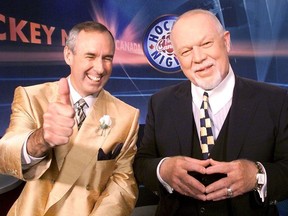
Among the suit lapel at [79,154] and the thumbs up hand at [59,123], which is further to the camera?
the suit lapel at [79,154]

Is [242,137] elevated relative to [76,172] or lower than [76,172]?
elevated

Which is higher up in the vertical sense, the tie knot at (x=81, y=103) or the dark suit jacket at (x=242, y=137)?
the tie knot at (x=81, y=103)

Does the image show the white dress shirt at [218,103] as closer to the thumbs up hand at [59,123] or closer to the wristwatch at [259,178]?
the wristwatch at [259,178]

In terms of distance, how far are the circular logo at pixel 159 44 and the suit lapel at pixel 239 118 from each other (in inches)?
77.9

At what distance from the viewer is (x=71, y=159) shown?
141 cm

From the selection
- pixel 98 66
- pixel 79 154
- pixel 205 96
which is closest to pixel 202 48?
pixel 205 96

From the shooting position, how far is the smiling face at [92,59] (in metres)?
1.49

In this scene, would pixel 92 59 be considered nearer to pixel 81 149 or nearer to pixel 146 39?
pixel 81 149

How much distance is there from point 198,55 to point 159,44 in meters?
2.02

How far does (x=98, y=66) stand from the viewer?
1.49 meters

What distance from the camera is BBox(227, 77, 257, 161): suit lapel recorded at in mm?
1389

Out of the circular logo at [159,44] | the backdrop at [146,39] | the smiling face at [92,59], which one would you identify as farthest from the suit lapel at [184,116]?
the circular logo at [159,44]

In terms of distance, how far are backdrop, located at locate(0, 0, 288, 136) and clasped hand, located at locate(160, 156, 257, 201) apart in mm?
1985

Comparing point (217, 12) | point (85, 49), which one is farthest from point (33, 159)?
point (217, 12)
